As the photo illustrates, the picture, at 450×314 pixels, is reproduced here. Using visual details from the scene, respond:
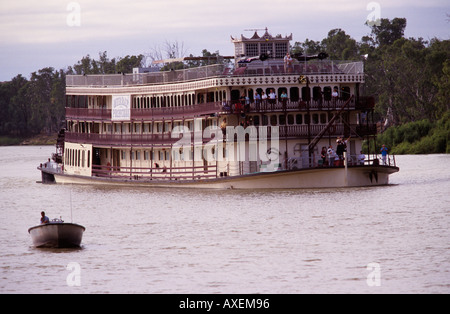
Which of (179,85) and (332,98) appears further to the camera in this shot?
(179,85)

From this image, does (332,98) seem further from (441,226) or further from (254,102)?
(441,226)

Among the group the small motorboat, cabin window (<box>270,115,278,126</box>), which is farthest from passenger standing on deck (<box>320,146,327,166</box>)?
the small motorboat

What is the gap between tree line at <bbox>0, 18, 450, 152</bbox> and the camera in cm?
8850

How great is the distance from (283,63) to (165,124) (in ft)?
26.3

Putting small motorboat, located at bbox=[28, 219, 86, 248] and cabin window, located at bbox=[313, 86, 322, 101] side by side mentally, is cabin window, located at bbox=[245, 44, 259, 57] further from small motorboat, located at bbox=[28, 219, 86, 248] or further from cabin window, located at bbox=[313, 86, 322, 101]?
small motorboat, located at bbox=[28, 219, 86, 248]

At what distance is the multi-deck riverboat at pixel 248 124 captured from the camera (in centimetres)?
4244

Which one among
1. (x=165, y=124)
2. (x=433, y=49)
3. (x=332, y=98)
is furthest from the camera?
(x=433, y=49)

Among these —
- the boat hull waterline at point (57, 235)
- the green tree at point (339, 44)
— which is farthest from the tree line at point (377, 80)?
the boat hull waterline at point (57, 235)

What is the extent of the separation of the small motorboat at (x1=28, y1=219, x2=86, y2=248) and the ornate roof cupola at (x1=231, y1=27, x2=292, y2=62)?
23.1 m

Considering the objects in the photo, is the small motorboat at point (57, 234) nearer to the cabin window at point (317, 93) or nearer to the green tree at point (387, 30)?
the cabin window at point (317, 93)
